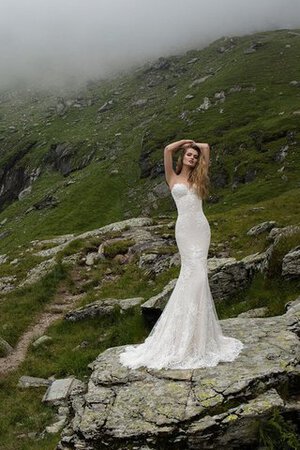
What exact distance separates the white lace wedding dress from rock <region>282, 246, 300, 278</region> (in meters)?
5.74

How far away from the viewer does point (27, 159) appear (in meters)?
165

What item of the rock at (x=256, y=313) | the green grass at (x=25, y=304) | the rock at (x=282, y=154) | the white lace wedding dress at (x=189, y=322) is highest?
the white lace wedding dress at (x=189, y=322)

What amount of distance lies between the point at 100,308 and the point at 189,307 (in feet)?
36.1

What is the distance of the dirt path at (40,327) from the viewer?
19.9 metres

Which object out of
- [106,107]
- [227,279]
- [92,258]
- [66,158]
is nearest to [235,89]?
[106,107]

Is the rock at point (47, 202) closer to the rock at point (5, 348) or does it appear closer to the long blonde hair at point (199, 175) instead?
the rock at point (5, 348)

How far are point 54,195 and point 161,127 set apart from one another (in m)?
35.3

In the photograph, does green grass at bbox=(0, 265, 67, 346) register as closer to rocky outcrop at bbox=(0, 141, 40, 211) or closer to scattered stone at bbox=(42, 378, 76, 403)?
scattered stone at bbox=(42, 378, 76, 403)

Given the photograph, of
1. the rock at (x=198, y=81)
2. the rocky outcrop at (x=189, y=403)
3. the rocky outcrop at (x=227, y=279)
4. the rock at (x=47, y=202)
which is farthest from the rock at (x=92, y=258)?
the rock at (x=198, y=81)

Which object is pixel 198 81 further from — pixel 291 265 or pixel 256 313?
pixel 256 313

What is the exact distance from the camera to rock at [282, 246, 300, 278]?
59.8 ft

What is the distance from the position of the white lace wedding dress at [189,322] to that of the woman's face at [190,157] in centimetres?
65

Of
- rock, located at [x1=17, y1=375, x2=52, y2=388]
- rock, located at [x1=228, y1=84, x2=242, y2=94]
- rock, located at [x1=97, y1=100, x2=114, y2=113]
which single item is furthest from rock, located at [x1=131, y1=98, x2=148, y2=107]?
rock, located at [x1=17, y1=375, x2=52, y2=388]

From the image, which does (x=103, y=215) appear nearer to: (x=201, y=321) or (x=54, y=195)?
(x=54, y=195)
